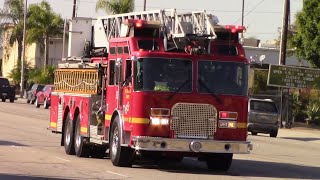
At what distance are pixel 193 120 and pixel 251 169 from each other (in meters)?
2.87

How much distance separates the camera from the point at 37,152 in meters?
21.3

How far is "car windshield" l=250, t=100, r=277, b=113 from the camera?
36781mm

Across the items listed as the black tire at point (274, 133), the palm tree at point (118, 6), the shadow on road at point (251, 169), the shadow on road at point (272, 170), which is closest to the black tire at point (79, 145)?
the shadow on road at point (251, 169)

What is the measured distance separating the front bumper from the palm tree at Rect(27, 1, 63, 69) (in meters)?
65.1

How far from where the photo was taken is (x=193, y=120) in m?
17.2

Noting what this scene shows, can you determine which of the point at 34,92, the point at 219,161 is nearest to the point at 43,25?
the point at 34,92

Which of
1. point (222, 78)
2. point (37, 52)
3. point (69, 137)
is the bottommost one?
point (69, 137)

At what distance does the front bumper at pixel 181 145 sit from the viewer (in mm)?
16875

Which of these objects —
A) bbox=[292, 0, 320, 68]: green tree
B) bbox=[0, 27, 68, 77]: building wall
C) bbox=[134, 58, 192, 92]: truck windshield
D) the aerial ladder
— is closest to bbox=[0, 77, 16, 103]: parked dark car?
bbox=[0, 27, 68, 77]: building wall

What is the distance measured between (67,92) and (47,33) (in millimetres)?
60772

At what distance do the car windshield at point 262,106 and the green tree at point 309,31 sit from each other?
936 centimetres

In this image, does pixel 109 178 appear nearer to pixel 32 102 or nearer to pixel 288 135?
pixel 288 135

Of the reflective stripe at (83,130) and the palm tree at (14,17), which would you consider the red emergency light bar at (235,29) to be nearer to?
the reflective stripe at (83,130)

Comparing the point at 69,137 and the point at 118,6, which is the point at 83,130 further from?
the point at 118,6
